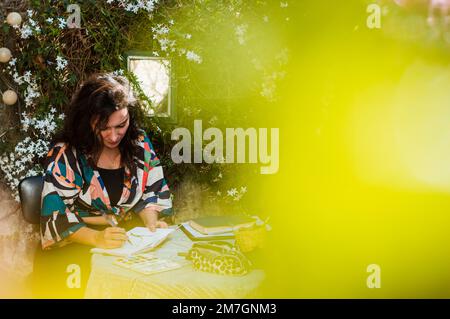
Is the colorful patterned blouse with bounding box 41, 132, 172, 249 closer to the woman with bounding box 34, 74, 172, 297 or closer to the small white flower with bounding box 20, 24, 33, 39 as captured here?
the woman with bounding box 34, 74, 172, 297

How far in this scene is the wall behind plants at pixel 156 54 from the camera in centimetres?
345

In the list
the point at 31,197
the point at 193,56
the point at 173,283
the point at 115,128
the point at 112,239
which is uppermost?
the point at 193,56

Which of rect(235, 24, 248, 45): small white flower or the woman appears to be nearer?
the woman

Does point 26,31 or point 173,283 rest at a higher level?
point 26,31

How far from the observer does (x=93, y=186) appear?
2635mm

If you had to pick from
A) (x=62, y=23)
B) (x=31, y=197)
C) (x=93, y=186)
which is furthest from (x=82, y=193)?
(x=62, y=23)

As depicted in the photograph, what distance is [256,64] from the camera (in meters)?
3.51

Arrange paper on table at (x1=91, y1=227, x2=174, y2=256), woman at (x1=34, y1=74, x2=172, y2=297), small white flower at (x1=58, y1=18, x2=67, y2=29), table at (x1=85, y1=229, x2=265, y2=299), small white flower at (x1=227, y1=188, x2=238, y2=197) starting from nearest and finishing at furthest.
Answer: table at (x1=85, y1=229, x2=265, y2=299), paper on table at (x1=91, y1=227, x2=174, y2=256), woman at (x1=34, y1=74, x2=172, y2=297), small white flower at (x1=58, y1=18, x2=67, y2=29), small white flower at (x1=227, y1=188, x2=238, y2=197)

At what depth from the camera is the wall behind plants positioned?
345cm

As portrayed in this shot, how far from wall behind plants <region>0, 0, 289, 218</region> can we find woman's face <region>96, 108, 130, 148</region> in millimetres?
866

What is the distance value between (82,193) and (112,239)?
0.60 m

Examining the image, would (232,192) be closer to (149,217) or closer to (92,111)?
(149,217)

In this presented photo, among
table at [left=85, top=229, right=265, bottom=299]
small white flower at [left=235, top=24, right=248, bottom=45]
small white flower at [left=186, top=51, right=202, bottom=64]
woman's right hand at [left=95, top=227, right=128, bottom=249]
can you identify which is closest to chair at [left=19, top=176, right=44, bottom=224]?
woman's right hand at [left=95, top=227, right=128, bottom=249]

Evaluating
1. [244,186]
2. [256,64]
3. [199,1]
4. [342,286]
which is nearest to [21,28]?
[199,1]
